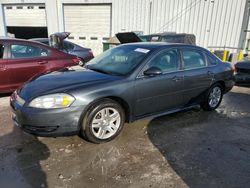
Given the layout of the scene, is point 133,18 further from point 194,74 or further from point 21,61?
point 194,74

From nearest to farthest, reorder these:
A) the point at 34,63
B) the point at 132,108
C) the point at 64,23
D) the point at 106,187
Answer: the point at 106,187, the point at 132,108, the point at 34,63, the point at 64,23

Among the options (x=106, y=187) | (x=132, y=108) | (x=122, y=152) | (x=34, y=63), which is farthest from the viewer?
(x=34, y=63)

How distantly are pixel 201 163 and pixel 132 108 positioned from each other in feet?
4.11

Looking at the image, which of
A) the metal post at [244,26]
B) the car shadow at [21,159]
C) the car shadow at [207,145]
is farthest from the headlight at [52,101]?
the metal post at [244,26]

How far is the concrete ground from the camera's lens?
2674 millimetres

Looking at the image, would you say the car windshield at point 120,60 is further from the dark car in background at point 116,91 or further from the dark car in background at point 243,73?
the dark car in background at point 243,73

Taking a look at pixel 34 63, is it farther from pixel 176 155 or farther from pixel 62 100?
pixel 176 155

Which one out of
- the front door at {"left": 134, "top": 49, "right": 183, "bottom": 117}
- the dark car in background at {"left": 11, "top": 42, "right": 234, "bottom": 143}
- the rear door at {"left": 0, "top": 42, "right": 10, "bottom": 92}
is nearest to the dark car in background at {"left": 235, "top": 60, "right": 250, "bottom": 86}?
the dark car in background at {"left": 11, "top": 42, "right": 234, "bottom": 143}

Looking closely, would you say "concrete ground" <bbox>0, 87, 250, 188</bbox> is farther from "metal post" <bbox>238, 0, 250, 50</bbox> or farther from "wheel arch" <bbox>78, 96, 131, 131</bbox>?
"metal post" <bbox>238, 0, 250, 50</bbox>

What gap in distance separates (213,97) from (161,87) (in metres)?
1.70

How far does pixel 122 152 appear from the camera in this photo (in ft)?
10.7

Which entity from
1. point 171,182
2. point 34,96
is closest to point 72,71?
point 34,96

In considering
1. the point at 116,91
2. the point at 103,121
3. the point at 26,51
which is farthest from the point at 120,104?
the point at 26,51

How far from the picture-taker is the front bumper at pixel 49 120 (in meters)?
3.02
